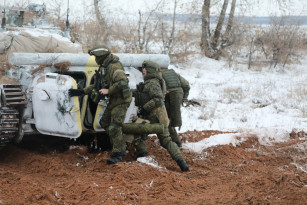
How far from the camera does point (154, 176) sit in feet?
16.6

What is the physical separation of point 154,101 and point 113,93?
0.58 meters

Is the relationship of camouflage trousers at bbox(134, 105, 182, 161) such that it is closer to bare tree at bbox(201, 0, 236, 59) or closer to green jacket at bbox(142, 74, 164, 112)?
green jacket at bbox(142, 74, 164, 112)

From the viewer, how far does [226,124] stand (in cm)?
918

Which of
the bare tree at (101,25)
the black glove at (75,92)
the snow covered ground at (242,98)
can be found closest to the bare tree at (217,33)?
the snow covered ground at (242,98)

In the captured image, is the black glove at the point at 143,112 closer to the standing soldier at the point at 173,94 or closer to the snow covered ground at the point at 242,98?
the standing soldier at the point at 173,94

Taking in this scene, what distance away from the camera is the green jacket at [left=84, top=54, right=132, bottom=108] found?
5441 millimetres

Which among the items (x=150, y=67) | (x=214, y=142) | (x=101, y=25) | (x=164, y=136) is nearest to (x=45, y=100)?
(x=150, y=67)

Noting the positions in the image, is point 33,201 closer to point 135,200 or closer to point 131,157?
point 135,200

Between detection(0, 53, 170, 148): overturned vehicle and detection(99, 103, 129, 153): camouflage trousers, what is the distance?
15 cm

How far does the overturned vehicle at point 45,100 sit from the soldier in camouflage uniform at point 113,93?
0.60 ft

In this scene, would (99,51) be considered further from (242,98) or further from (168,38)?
(168,38)

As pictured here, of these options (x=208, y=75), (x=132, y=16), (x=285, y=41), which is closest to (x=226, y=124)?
(x=208, y=75)

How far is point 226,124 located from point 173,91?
10.0ft

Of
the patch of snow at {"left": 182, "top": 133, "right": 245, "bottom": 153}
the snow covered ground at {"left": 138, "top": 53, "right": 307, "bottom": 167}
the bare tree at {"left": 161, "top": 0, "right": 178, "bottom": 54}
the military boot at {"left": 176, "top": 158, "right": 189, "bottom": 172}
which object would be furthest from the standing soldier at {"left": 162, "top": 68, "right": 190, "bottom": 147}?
the bare tree at {"left": 161, "top": 0, "right": 178, "bottom": 54}
